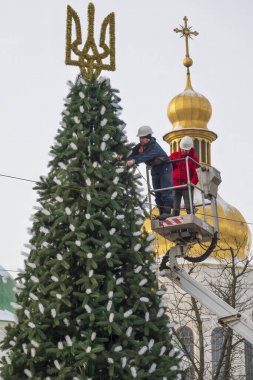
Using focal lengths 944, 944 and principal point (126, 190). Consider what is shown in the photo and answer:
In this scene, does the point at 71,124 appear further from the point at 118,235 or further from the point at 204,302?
the point at 204,302

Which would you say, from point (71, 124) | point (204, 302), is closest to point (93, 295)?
point (71, 124)

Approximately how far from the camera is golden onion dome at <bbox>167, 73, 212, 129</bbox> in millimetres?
35375

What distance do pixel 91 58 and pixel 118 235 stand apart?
1.95 meters

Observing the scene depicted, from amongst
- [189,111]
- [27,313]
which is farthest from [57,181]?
[189,111]

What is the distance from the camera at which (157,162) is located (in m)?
10.2

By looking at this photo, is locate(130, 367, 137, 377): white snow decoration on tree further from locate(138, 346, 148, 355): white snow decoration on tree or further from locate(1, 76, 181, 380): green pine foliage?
locate(138, 346, 148, 355): white snow decoration on tree

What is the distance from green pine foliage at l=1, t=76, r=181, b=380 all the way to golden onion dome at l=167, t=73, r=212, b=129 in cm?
2625

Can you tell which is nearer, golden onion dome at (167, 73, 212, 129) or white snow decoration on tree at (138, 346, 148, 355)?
white snow decoration on tree at (138, 346, 148, 355)

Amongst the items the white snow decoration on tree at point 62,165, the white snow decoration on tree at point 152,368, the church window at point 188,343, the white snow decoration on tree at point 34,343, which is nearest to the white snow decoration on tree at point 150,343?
the white snow decoration on tree at point 152,368

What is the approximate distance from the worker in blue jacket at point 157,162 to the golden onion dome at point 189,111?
24.9m

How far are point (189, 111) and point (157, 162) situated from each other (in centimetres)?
2554

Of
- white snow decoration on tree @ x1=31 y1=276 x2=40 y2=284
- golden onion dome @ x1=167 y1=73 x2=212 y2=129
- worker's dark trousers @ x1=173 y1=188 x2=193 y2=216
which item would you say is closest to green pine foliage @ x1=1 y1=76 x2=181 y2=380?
white snow decoration on tree @ x1=31 y1=276 x2=40 y2=284

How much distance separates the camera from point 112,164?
909 centimetres

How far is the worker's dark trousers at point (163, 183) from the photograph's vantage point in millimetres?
10297
